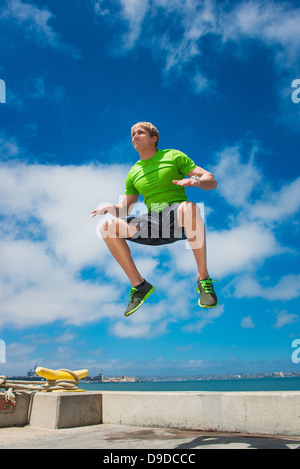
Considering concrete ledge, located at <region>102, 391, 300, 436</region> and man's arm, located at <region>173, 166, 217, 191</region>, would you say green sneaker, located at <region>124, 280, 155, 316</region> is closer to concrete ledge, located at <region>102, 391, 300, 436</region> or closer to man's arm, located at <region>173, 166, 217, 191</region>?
man's arm, located at <region>173, 166, 217, 191</region>

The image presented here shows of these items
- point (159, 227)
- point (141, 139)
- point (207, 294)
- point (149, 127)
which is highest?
point (149, 127)

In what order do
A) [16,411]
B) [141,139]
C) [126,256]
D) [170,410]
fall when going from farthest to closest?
1. [16,411]
2. [170,410]
3. [141,139]
4. [126,256]

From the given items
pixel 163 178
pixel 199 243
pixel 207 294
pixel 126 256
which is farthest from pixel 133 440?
pixel 163 178

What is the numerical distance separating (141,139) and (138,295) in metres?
1.89

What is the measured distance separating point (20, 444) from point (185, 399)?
2.26 metres

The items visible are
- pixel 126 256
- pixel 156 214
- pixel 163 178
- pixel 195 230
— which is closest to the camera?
pixel 195 230

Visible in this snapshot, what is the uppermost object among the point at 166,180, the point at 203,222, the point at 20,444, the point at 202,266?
the point at 166,180

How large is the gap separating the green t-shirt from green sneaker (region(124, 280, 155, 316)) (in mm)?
913

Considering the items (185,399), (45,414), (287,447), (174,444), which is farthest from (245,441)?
(45,414)

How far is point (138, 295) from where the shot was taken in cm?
422

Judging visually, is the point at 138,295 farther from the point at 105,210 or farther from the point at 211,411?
the point at 211,411

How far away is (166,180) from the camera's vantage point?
13.9ft

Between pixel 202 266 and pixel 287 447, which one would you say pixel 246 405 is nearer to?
pixel 287 447

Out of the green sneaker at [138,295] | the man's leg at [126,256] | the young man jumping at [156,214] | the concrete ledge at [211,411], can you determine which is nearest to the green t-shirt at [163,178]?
the young man jumping at [156,214]
